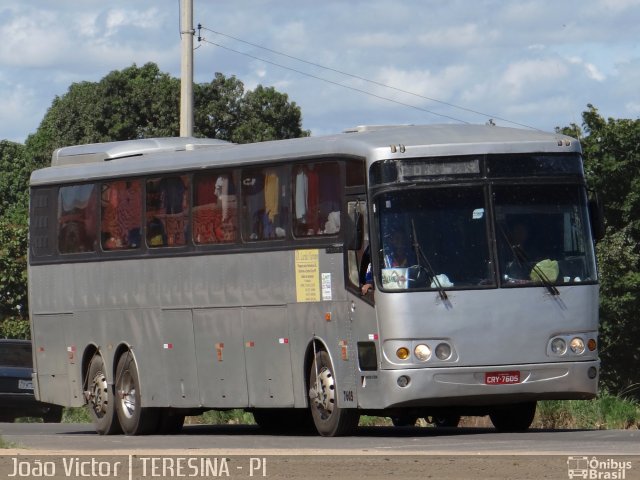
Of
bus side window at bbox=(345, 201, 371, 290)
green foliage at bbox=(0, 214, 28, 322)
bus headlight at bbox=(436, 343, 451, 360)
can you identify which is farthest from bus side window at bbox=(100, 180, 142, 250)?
green foliage at bbox=(0, 214, 28, 322)

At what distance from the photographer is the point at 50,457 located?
1315 centimetres

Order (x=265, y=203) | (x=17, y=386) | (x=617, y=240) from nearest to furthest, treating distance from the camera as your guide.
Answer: (x=265, y=203), (x=17, y=386), (x=617, y=240)

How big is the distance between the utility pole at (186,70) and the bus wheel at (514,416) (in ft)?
36.6

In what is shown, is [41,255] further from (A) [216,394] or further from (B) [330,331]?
(B) [330,331]

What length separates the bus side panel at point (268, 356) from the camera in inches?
744

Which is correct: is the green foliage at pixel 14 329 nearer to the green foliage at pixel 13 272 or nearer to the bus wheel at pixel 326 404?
the green foliage at pixel 13 272

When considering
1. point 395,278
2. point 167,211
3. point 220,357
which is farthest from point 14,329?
Result: point 395,278

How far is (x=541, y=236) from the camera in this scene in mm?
17469

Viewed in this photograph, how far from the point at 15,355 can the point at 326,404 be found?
13187mm

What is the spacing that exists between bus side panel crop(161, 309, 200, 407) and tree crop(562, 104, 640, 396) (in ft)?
87.0

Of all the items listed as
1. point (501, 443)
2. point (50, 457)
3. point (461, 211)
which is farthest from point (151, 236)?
point (50, 457)

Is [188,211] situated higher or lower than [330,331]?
higher

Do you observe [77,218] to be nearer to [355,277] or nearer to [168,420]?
[168,420]

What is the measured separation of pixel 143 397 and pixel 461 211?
5680 millimetres
